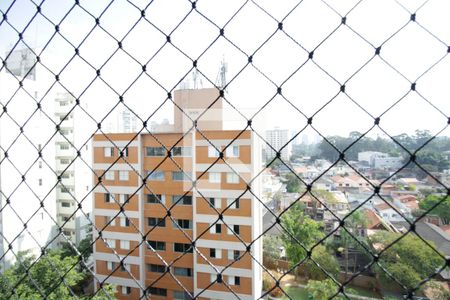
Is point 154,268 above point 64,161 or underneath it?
underneath

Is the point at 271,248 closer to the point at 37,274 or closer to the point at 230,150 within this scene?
the point at 230,150

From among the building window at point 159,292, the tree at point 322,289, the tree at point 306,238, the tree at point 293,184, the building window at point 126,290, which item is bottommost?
the building window at point 159,292

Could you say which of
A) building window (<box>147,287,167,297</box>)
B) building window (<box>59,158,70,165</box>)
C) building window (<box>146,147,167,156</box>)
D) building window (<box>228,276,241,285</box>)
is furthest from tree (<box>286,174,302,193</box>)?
building window (<box>59,158,70,165</box>)

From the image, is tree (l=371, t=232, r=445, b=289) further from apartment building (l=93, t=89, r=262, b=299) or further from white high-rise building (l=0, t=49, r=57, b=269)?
white high-rise building (l=0, t=49, r=57, b=269)

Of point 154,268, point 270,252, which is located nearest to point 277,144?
point 154,268

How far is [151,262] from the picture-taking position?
18.3 ft

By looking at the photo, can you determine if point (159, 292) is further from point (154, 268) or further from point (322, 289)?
point (322, 289)

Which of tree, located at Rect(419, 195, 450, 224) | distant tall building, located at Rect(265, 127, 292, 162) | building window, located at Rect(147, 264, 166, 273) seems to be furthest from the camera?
A: building window, located at Rect(147, 264, 166, 273)

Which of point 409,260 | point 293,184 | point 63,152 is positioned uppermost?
point 63,152

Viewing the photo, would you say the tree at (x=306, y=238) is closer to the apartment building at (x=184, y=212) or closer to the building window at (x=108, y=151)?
the apartment building at (x=184, y=212)

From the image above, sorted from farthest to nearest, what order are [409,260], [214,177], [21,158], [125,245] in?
[21,158], [125,245], [214,177], [409,260]

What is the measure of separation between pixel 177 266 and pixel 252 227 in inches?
70.1

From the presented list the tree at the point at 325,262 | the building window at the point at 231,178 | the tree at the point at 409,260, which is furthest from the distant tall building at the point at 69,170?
the tree at the point at 409,260

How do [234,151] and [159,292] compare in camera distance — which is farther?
[159,292]
